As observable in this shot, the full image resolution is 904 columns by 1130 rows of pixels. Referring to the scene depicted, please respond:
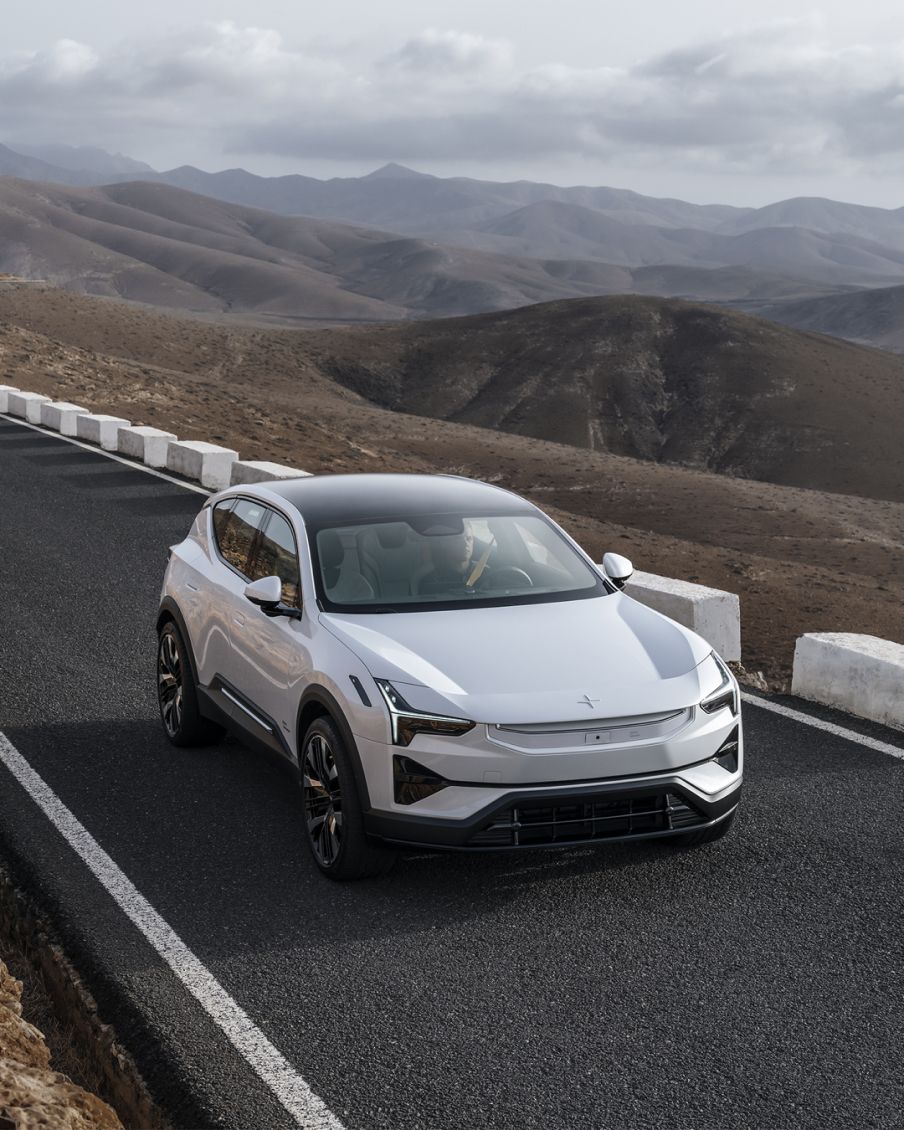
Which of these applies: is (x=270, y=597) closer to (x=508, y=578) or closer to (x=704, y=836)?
(x=508, y=578)

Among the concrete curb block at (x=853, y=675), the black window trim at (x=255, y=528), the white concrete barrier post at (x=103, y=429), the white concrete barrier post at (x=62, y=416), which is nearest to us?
the black window trim at (x=255, y=528)

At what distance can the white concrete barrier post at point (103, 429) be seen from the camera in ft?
72.1

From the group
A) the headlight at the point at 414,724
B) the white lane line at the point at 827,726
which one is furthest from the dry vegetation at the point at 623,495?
the headlight at the point at 414,724

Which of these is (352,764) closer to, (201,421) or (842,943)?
(842,943)

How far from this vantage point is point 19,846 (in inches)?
251

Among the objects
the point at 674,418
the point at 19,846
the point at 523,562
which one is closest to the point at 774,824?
the point at 523,562

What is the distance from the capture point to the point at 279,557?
23.0 ft

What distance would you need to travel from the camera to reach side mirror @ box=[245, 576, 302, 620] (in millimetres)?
6406

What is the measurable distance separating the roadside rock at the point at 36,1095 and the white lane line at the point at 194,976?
0.59m

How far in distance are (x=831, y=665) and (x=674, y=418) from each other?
7684cm

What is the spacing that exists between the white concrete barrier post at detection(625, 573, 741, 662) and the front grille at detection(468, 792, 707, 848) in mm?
4490

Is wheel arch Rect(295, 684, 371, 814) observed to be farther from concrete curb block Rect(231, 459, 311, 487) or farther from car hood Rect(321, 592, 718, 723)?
concrete curb block Rect(231, 459, 311, 487)

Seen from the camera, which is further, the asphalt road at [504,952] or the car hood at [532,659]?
the car hood at [532,659]

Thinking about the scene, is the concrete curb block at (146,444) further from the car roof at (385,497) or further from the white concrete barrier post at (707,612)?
the car roof at (385,497)
